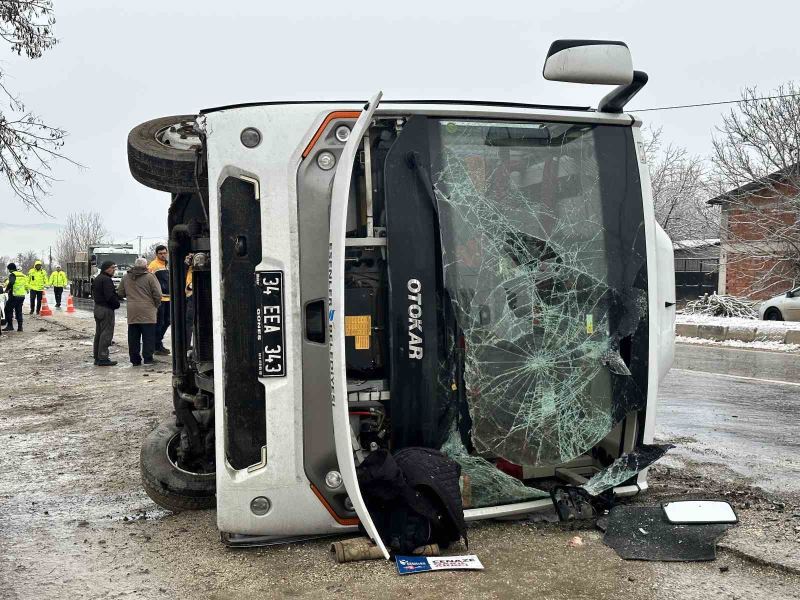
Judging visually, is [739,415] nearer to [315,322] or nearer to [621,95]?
[621,95]

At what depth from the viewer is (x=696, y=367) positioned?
40.5 feet

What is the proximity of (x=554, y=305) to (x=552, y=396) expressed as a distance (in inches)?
17.2

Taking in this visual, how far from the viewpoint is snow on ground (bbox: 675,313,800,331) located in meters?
17.2

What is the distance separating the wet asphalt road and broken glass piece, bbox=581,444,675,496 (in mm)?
1289

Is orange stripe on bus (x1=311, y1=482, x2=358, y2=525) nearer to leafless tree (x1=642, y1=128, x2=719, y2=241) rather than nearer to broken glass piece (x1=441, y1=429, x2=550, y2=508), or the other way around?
broken glass piece (x1=441, y1=429, x2=550, y2=508)

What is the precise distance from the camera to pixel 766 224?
2445 cm

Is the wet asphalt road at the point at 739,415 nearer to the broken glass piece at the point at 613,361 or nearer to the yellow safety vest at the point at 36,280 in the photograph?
the broken glass piece at the point at 613,361

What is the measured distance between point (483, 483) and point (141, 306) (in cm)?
890

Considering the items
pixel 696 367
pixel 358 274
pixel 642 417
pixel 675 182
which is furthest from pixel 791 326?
pixel 675 182

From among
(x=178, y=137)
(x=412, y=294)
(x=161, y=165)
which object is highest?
(x=178, y=137)

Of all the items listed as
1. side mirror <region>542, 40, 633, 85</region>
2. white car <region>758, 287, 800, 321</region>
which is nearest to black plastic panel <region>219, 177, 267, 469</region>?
side mirror <region>542, 40, 633, 85</region>

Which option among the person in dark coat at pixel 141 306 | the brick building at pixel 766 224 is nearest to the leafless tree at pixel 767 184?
the brick building at pixel 766 224

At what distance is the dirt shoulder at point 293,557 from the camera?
3.42 meters

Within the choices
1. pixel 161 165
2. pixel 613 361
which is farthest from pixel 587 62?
pixel 161 165
